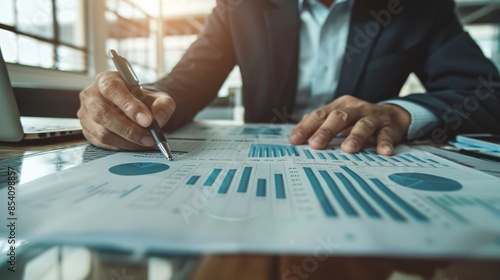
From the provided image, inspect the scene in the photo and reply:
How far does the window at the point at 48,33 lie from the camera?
5.05 feet

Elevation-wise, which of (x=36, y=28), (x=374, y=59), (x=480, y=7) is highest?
(x=480, y=7)

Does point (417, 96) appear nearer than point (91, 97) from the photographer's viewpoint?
No

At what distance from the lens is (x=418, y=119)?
45 centimetres

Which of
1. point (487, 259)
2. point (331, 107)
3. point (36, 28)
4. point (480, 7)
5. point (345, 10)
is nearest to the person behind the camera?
point (487, 259)

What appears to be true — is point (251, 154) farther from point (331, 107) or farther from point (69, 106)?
point (69, 106)

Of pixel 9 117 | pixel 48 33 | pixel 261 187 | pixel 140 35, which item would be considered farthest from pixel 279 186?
pixel 140 35

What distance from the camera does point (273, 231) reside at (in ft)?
0.45

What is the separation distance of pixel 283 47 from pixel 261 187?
59 cm

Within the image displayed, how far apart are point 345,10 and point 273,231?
27.4 inches

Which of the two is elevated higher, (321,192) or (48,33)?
(48,33)

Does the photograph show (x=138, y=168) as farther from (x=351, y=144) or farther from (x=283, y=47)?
(x=283, y=47)

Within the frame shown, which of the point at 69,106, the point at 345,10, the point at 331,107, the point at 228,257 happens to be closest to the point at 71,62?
the point at 69,106

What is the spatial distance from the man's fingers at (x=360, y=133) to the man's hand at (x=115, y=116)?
0.24 meters

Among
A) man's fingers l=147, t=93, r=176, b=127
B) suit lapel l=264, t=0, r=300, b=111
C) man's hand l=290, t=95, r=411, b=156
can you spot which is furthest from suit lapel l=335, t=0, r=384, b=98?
man's fingers l=147, t=93, r=176, b=127
